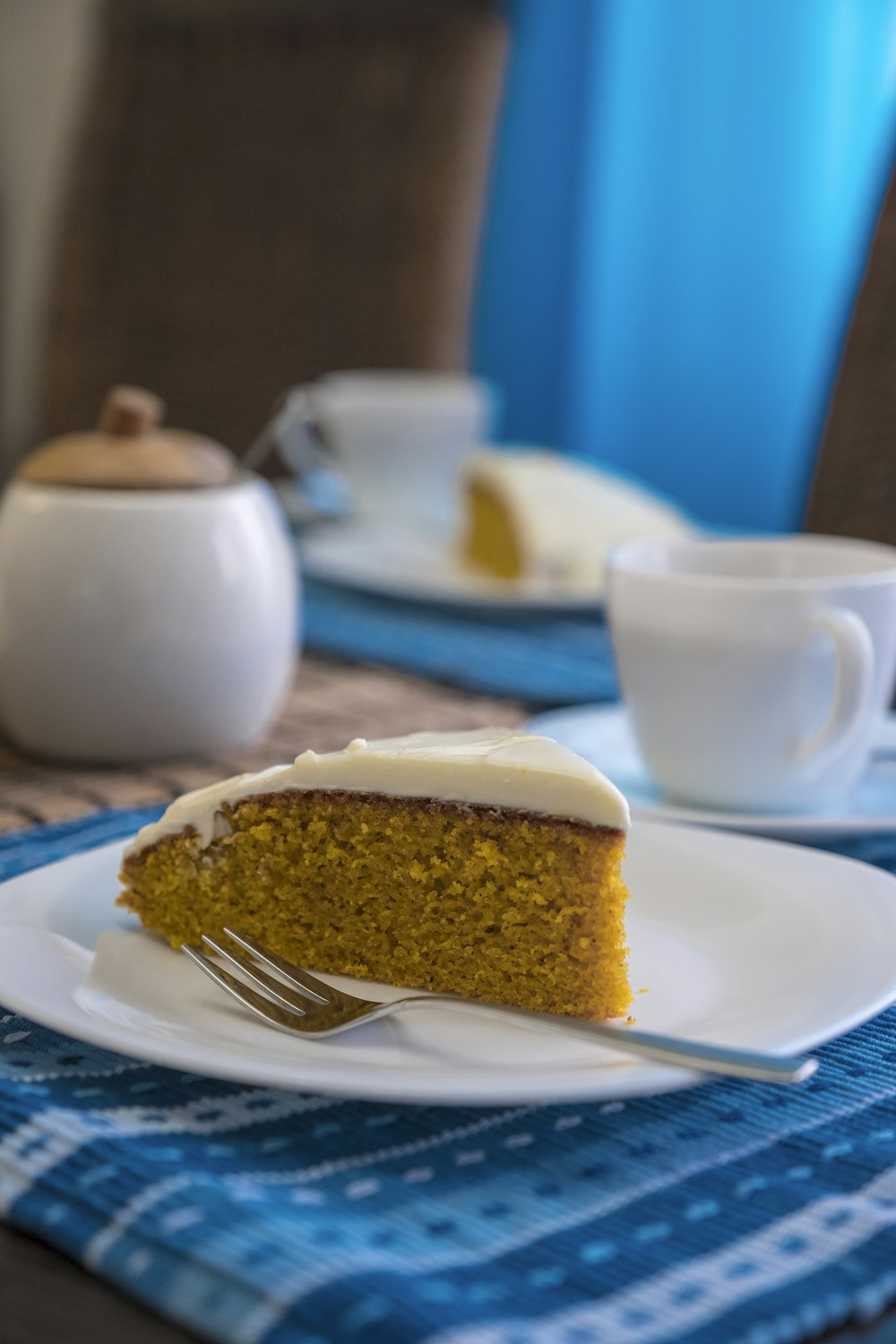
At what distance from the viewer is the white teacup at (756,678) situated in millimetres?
732

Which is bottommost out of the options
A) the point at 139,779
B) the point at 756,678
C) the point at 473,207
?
the point at 139,779

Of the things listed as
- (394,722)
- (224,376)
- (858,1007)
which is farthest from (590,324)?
Answer: (858,1007)

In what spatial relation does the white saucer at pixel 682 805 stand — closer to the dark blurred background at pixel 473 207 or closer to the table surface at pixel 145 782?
the table surface at pixel 145 782

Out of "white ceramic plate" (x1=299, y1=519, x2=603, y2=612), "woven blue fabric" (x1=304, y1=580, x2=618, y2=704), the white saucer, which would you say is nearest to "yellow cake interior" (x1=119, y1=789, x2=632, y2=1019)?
the white saucer

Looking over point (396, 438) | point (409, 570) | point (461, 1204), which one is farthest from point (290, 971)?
point (396, 438)

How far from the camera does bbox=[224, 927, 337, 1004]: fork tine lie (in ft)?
1.69

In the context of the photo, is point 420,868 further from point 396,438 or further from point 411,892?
point 396,438

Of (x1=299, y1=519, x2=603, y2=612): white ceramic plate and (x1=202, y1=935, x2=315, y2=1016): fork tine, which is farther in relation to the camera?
(x1=299, y1=519, x2=603, y2=612): white ceramic plate

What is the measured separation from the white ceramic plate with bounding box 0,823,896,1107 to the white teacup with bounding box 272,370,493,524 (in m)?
0.84

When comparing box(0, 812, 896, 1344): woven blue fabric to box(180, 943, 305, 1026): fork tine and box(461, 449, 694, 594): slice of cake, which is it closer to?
box(180, 943, 305, 1026): fork tine

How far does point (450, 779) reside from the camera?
54cm

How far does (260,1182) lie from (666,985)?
170mm

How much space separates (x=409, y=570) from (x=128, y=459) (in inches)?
17.9

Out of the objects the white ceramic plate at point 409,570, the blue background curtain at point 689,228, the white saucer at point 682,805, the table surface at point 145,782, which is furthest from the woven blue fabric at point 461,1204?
the blue background curtain at point 689,228
